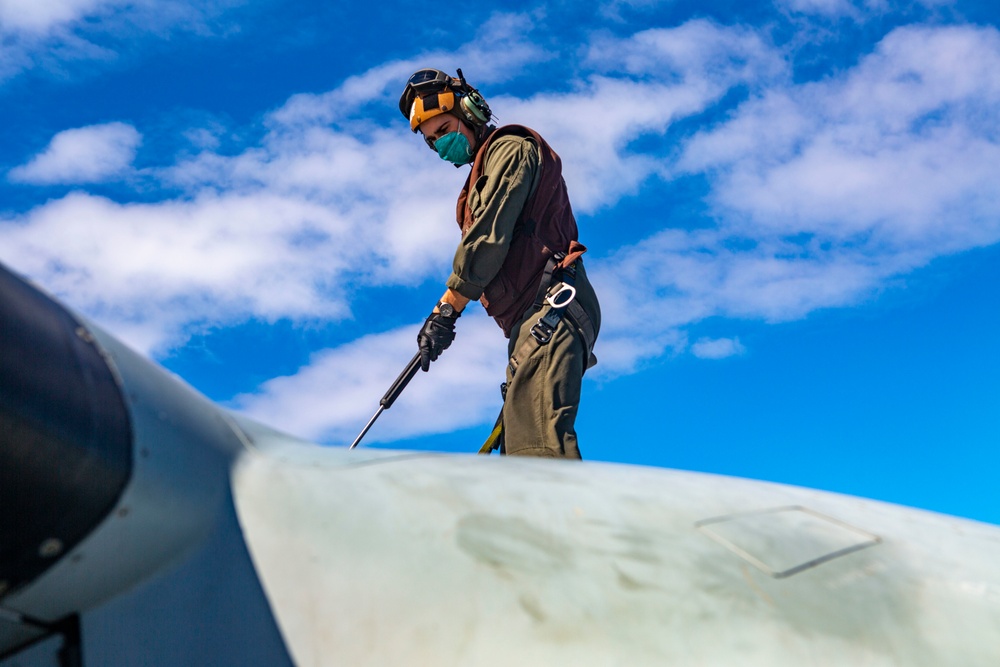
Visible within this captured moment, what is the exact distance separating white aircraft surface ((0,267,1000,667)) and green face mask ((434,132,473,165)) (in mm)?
3312

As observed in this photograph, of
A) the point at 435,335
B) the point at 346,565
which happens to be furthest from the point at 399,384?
the point at 346,565

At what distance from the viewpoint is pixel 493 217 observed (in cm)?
407

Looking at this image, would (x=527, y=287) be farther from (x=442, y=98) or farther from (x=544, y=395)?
(x=442, y=98)

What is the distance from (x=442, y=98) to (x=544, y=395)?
178 centimetres

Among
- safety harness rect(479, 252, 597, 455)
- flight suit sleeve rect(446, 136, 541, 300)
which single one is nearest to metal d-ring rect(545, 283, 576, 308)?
safety harness rect(479, 252, 597, 455)

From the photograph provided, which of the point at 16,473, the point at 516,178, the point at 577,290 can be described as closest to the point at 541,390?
the point at 577,290

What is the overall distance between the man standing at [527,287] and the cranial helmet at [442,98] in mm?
250

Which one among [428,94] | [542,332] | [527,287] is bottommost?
[542,332]

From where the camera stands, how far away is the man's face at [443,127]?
4738 millimetres

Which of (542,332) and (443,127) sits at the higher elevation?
(443,127)

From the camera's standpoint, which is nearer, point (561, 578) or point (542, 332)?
point (561, 578)

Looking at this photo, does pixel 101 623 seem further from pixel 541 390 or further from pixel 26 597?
pixel 541 390

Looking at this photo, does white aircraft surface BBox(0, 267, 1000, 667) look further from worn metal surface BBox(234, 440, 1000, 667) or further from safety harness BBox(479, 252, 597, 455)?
safety harness BBox(479, 252, 597, 455)

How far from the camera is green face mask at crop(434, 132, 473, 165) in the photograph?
4.69m
